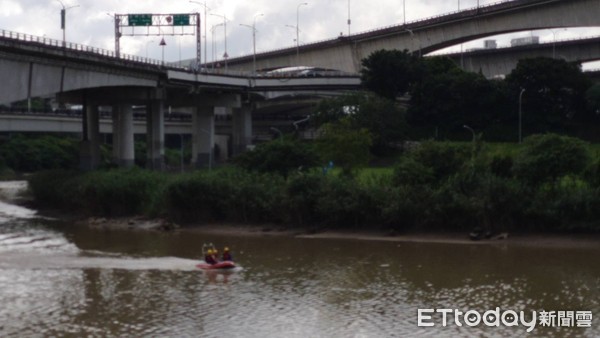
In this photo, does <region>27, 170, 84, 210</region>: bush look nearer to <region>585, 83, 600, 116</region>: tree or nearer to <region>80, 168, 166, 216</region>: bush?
<region>80, 168, 166, 216</region>: bush

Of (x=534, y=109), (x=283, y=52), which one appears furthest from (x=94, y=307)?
(x=283, y=52)

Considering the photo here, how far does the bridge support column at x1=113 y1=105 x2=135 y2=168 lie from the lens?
99000 millimetres

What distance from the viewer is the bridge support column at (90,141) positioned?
100625mm

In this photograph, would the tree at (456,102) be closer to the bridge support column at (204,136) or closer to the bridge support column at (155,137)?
the bridge support column at (204,136)

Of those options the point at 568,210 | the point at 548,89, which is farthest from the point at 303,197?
the point at 548,89

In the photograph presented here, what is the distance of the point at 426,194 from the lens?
197 feet

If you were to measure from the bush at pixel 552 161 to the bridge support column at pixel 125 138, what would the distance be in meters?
48.5

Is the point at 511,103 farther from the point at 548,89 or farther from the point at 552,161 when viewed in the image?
the point at 552,161

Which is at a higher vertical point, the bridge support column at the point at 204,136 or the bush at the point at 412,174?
the bridge support column at the point at 204,136

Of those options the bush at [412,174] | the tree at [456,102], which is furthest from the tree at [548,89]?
the bush at [412,174]

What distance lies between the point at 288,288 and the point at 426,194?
19109 mm

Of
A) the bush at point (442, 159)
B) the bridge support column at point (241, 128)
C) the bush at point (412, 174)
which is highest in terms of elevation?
the bridge support column at point (241, 128)

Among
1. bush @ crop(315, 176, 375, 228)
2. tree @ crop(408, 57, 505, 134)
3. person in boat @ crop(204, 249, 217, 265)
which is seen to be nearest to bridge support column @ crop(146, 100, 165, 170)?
tree @ crop(408, 57, 505, 134)

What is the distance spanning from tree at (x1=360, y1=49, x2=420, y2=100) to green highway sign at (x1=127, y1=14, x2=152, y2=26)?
82.6ft
